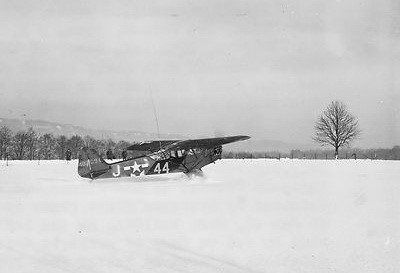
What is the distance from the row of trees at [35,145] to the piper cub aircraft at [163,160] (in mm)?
71515

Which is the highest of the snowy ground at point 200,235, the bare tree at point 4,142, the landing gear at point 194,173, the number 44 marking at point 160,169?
the bare tree at point 4,142

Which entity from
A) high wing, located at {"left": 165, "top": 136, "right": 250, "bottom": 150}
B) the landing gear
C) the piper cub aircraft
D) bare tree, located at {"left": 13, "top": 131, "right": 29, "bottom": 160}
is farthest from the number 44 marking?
bare tree, located at {"left": 13, "top": 131, "right": 29, "bottom": 160}

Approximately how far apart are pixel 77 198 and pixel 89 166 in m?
7.37

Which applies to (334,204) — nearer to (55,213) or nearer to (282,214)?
(282,214)

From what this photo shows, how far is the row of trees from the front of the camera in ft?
310

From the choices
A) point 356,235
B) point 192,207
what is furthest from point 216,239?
point 192,207

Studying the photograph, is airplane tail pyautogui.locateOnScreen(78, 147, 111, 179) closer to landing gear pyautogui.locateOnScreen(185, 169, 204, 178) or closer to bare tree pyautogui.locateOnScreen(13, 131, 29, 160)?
landing gear pyautogui.locateOnScreen(185, 169, 204, 178)

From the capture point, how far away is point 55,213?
9125mm

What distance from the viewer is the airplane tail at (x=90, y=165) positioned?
19344 mm

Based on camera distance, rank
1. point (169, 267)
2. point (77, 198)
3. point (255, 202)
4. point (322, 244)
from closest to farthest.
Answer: point (169, 267) < point (322, 244) < point (255, 202) < point (77, 198)

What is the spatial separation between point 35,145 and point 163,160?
100565mm

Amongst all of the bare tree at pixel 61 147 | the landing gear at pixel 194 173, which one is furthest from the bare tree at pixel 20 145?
the landing gear at pixel 194 173

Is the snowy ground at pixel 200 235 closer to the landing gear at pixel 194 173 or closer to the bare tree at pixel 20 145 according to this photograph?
the landing gear at pixel 194 173

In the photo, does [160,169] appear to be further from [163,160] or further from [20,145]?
[20,145]
